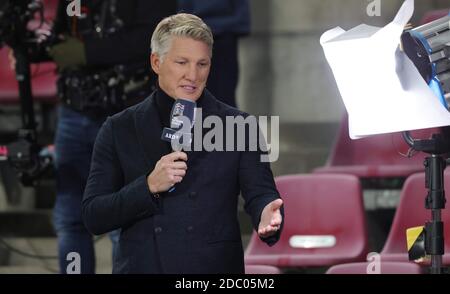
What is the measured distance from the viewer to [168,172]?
104 inches

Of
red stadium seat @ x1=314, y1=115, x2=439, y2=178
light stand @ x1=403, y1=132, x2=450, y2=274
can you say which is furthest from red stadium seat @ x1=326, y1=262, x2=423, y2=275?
red stadium seat @ x1=314, y1=115, x2=439, y2=178

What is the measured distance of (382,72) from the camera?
2883 millimetres

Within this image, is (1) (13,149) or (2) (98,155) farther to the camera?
(1) (13,149)

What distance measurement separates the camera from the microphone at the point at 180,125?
2664 millimetres

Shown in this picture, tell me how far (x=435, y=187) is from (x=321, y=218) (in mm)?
1778

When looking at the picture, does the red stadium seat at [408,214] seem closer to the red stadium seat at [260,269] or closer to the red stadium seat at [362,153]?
the red stadium seat at [260,269]

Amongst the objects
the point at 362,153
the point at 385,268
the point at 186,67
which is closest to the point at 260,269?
the point at 385,268

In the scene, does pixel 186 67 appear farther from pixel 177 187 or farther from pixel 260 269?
pixel 260 269

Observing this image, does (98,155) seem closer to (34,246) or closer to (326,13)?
(34,246)

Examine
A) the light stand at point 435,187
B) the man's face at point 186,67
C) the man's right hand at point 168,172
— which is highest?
the man's face at point 186,67

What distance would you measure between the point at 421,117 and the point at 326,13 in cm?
362

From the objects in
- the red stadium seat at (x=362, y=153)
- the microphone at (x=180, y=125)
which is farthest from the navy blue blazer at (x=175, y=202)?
the red stadium seat at (x=362, y=153)
